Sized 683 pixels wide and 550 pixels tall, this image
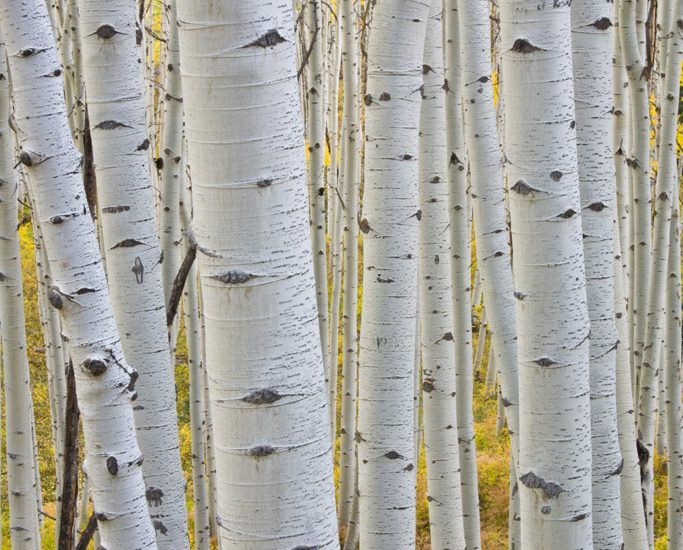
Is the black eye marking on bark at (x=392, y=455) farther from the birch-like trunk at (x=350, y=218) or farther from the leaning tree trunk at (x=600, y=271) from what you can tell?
the birch-like trunk at (x=350, y=218)

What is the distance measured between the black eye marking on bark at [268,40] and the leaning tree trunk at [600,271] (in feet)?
3.71

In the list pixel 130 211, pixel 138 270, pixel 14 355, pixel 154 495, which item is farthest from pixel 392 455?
pixel 14 355

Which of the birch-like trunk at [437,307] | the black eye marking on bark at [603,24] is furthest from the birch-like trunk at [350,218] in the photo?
the black eye marking on bark at [603,24]

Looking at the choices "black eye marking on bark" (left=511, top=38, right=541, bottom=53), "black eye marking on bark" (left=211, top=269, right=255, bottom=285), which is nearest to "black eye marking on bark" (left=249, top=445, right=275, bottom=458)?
"black eye marking on bark" (left=211, top=269, right=255, bottom=285)

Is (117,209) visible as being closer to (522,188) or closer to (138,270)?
(138,270)

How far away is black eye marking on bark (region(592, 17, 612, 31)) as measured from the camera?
191 cm

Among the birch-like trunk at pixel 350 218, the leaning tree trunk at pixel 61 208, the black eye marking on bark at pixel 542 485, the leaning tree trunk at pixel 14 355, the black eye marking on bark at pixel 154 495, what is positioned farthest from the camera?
the birch-like trunk at pixel 350 218

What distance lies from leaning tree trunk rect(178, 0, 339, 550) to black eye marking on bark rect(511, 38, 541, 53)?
27.7 inches

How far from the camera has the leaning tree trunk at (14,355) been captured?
3309 mm

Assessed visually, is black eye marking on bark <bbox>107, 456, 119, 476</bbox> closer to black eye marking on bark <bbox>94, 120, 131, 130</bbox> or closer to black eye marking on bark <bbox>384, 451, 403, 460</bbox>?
black eye marking on bark <bbox>384, 451, 403, 460</bbox>

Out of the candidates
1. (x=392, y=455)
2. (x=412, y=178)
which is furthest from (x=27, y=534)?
(x=412, y=178)

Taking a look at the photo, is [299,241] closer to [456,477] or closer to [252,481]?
[252,481]

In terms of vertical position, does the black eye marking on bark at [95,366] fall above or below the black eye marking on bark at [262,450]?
→ below

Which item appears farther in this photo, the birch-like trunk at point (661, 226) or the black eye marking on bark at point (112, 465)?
the birch-like trunk at point (661, 226)
